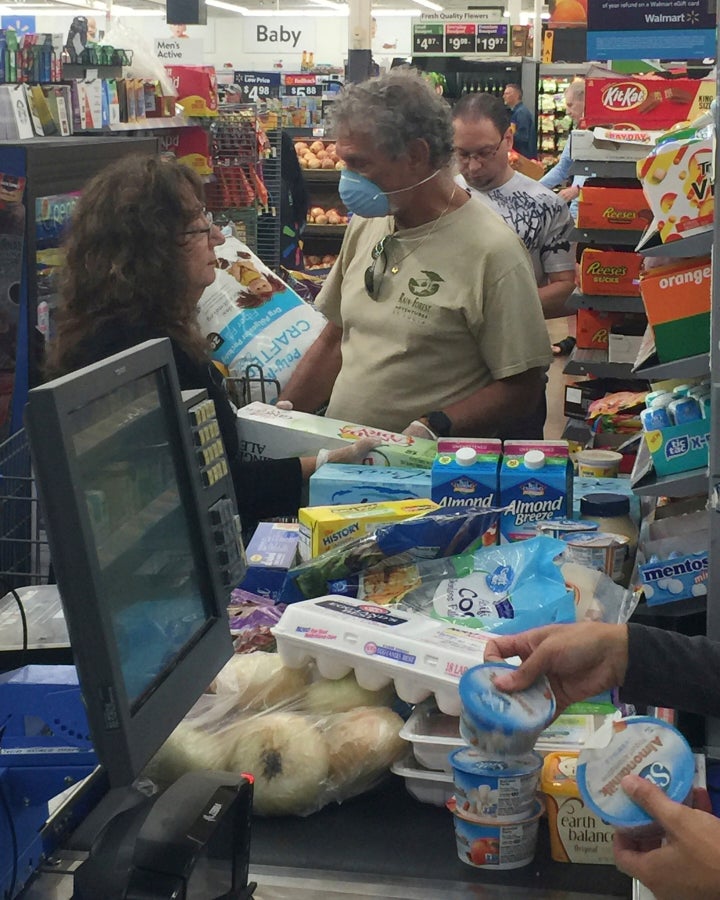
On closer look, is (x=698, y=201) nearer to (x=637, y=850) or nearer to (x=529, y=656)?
(x=529, y=656)

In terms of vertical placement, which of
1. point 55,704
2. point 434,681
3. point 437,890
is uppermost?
point 55,704

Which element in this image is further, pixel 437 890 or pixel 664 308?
pixel 664 308

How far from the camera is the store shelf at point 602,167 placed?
564cm

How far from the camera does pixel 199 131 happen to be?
6898 mm

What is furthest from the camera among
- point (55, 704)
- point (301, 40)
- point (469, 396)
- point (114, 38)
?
point (301, 40)

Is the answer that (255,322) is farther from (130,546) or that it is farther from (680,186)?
(130,546)

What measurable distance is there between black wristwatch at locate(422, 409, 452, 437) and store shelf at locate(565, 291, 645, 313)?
298cm

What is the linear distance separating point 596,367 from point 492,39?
6053 mm

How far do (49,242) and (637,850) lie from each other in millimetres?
2925

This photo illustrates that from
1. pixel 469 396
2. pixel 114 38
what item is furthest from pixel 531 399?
pixel 114 38

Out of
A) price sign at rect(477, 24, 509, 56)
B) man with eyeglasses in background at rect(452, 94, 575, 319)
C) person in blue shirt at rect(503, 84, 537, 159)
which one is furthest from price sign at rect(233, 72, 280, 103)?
man with eyeglasses in background at rect(452, 94, 575, 319)

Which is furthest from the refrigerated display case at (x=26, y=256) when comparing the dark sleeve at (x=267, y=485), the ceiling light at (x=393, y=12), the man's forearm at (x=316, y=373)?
the ceiling light at (x=393, y=12)

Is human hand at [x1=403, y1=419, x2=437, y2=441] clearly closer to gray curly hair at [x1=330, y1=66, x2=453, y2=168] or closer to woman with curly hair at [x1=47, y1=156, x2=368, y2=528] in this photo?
woman with curly hair at [x1=47, y1=156, x2=368, y2=528]

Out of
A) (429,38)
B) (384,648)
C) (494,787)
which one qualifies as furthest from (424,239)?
(429,38)
